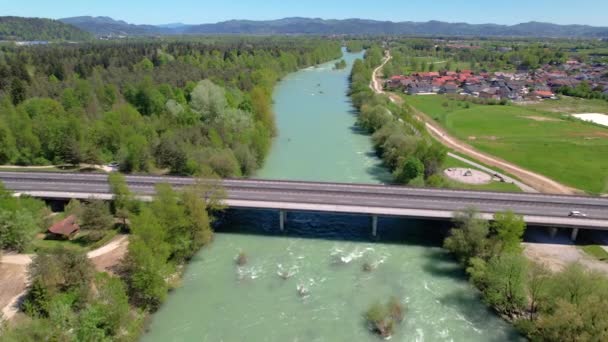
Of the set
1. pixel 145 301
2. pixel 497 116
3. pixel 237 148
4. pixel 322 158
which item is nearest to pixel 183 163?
pixel 237 148

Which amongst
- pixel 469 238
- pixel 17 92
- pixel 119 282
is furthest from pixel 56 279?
pixel 17 92

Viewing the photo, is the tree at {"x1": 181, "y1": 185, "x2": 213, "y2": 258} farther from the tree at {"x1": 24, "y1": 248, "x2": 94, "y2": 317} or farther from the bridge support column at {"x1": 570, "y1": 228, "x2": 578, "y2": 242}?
the bridge support column at {"x1": 570, "y1": 228, "x2": 578, "y2": 242}

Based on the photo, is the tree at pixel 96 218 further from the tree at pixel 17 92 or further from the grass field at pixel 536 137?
the grass field at pixel 536 137

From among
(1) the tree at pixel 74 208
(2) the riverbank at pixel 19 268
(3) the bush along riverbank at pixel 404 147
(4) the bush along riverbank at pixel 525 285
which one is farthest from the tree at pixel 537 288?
(1) the tree at pixel 74 208

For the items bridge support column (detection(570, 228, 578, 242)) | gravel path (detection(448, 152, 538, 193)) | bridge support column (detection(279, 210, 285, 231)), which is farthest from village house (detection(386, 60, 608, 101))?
bridge support column (detection(279, 210, 285, 231))

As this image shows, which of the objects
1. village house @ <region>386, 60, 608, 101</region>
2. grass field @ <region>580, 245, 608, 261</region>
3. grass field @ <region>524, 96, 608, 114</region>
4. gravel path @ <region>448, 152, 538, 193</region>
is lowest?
grass field @ <region>580, 245, 608, 261</region>

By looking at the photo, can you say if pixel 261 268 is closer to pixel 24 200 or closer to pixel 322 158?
pixel 24 200

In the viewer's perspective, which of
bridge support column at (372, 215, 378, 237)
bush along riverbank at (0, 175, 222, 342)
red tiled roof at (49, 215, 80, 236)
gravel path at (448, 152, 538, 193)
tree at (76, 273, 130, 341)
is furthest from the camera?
gravel path at (448, 152, 538, 193)
